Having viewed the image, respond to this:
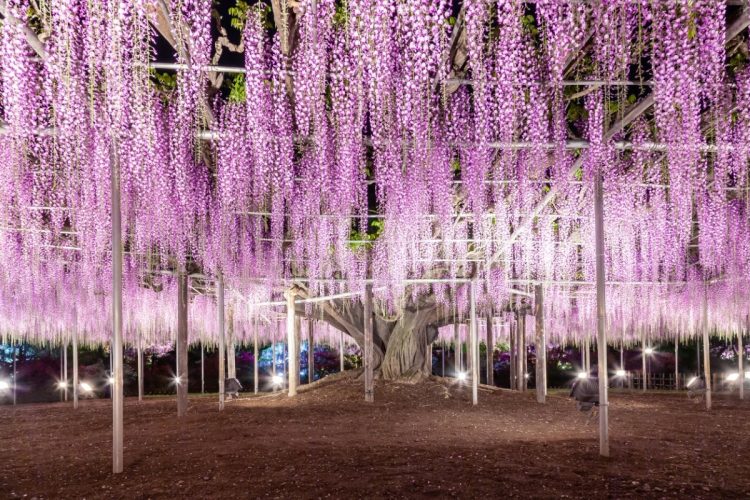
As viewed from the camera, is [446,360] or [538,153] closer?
[538,153]

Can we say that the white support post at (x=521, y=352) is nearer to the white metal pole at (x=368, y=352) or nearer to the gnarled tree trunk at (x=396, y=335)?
the gnarled tree trunk at (x=396, y=335)

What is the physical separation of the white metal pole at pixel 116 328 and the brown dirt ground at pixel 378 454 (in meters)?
0.27

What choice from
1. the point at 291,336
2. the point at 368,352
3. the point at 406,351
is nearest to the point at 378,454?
the point at 368,352

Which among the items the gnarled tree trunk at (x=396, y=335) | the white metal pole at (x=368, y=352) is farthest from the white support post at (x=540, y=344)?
the white metal pole at (x=368, y=352)

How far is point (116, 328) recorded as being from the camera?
571 centimetres

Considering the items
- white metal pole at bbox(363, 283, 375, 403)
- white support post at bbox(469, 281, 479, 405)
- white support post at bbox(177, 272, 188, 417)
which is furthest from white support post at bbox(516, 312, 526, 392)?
white support post at bbox(177, 272, 188, 417)

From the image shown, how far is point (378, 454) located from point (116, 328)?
2860mm

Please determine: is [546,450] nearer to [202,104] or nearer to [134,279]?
[202,104]

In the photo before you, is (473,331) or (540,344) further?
(540,344)

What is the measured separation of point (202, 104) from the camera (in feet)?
19.5

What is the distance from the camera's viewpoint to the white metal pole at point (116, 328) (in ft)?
18.3

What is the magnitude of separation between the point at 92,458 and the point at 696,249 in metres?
12.4

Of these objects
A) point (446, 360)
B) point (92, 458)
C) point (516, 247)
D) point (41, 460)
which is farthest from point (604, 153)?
point (446, 360)

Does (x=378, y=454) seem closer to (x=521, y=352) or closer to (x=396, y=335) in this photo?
(x=396, y=335)
